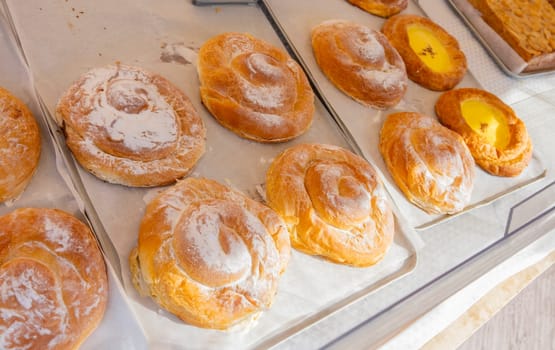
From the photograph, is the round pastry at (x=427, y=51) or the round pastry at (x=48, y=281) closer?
the round pastry at (x=48, y=281)

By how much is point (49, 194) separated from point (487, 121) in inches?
85.9

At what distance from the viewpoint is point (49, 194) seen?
1485mm

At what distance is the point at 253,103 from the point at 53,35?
85 centimetres

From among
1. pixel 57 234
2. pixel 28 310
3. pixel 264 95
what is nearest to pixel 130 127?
pixel 57 234

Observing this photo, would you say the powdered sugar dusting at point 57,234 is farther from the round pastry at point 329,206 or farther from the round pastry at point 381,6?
the round pastry at point 381,6

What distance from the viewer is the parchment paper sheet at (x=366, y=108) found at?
2.19m

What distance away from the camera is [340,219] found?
1781mm

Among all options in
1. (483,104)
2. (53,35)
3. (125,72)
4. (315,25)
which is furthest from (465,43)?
(53,35)

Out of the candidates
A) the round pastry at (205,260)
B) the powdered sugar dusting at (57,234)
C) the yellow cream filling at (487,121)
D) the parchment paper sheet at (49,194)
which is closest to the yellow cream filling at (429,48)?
the yellow cream filling at (487,121)

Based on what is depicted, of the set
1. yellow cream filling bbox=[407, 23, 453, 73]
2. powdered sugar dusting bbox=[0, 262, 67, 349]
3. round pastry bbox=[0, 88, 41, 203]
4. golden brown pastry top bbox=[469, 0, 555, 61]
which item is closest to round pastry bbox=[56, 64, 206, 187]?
round pastry bbox=[0, 88, 41, 203]

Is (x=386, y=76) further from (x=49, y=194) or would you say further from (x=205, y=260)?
(x=49, y=194)

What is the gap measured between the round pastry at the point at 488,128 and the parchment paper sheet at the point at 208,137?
2.25ft

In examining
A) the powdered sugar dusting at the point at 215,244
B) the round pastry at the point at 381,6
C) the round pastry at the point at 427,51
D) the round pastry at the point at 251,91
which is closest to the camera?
the powdered sugar dusting at the point at 215,244

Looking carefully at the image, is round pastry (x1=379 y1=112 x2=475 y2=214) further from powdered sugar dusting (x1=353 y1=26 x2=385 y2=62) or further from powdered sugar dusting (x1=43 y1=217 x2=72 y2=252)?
powdered sugar dusting (x1=43 y1=217 x2=72 y2=252)
